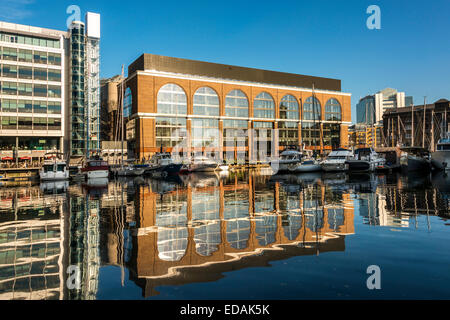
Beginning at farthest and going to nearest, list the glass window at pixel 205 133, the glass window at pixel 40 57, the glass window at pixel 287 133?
the glass window at pixel 287 133 < the glass window at pixel 205 133 < the glass window at pixel 40 57

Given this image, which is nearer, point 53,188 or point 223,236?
point 223,236

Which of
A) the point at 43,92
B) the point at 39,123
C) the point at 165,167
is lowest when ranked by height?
the point at 165,167

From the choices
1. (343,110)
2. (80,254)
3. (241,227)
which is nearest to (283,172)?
(241,227)

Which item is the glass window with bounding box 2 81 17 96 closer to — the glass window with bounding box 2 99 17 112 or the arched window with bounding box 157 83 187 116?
the glass window with bounding box 2 99 17 112

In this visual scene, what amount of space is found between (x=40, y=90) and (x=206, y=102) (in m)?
37.9

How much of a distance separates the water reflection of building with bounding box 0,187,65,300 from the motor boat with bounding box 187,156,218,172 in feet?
122

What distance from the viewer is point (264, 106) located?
279ft

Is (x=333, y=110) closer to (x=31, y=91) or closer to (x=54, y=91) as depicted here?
(x=54, y=91)

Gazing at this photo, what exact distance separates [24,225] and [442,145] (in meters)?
51.3

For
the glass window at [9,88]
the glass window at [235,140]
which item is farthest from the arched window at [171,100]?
the glass window at [9,88]

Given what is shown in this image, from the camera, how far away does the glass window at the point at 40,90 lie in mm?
67800

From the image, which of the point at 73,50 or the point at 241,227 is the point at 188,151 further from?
the point at 241,227

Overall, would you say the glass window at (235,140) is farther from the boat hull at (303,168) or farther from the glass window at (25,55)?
the glass window at (25,55)

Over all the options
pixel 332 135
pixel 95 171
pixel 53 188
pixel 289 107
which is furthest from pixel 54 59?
pixel 332 135
